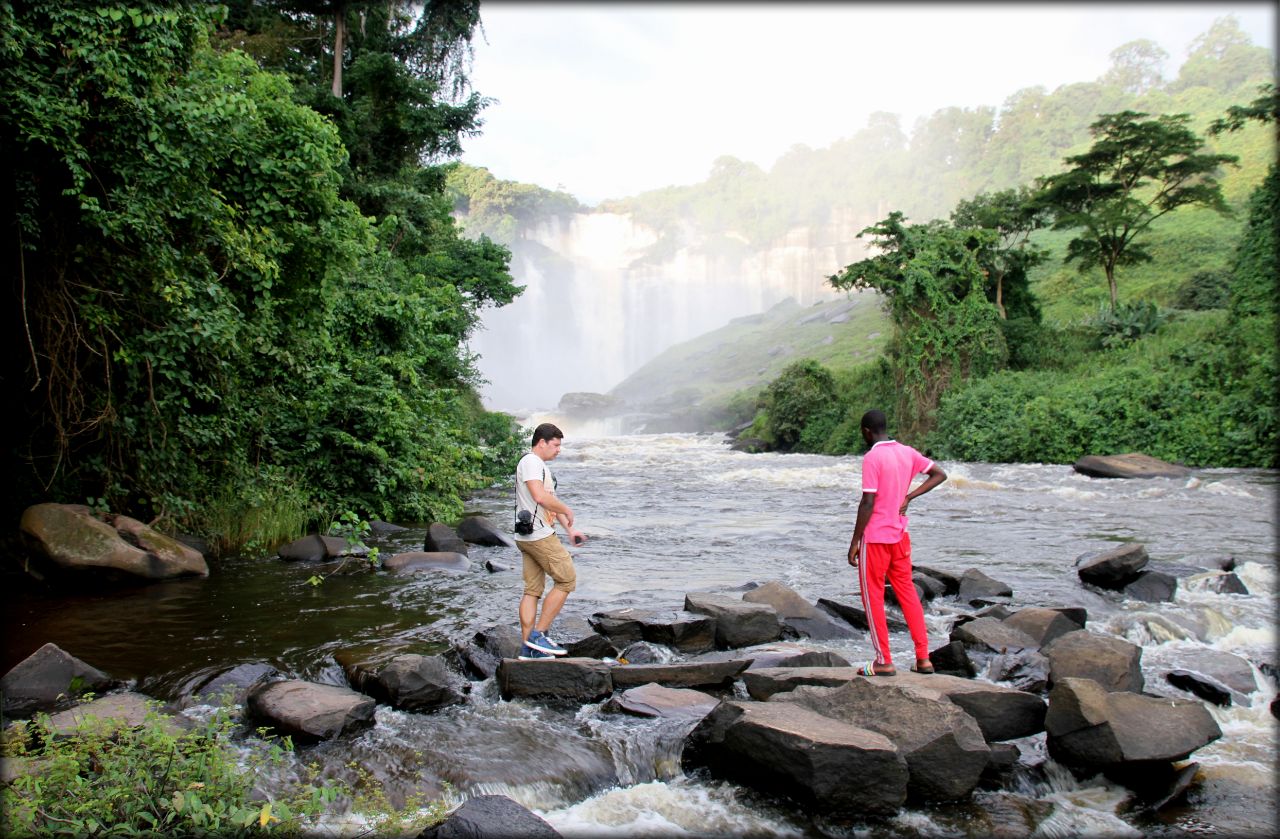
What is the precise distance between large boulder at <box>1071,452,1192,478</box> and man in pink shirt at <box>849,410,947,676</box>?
17.0 m

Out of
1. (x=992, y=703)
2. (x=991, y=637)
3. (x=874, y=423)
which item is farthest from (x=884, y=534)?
(x=991, y=637)

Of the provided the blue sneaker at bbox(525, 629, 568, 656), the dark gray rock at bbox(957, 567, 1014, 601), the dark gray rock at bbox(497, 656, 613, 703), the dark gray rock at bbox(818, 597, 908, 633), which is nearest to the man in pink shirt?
the dark gray rock at bbox(818, 597, 908, 633)

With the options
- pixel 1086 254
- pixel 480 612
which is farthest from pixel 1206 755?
pixel 1086 254

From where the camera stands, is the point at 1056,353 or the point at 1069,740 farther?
the point at 1056,353

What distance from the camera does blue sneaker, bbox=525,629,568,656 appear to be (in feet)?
21.7

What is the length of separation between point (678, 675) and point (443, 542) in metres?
6.26

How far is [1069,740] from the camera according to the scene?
4855mm

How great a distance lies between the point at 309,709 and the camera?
17.3 feet

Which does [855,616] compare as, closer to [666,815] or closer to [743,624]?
[743,624]

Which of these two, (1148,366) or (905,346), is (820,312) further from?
(1148,366)

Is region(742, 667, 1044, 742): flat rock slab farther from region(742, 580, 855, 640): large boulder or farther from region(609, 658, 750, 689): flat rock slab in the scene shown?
region(742, 580, 855, 640): large boulder

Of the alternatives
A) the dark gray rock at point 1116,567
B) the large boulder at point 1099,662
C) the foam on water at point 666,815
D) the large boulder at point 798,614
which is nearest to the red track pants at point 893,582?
the large boulder at point 1099,662

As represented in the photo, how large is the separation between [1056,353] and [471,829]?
3231cm

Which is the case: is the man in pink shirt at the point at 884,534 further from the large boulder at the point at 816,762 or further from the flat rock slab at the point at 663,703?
the large boulder at the point at 816,762
